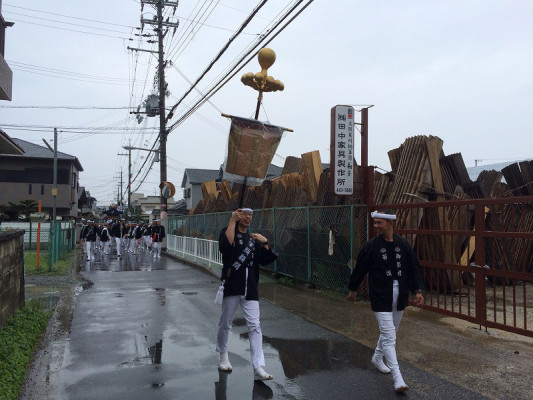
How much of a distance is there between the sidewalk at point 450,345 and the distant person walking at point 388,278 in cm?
79

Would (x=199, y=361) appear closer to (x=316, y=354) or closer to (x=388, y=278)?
(x=316, y=354)

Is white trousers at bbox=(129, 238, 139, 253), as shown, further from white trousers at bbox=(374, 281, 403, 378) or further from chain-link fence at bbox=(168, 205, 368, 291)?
white trousers at bbox=(374, 281, 403, 378)

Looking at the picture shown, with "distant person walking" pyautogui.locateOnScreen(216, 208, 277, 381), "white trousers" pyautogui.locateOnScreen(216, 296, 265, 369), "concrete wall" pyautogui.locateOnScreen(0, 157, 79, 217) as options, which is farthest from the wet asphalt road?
"concrete wall" pyautogui.locateOnScreen(0, 157, 79, 217)

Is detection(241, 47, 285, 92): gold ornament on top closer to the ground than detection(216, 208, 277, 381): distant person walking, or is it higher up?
higher up

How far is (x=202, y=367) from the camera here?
5105 mm

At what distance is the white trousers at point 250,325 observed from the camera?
475 centimetres

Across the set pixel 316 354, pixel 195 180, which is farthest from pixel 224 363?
pixel 195 180

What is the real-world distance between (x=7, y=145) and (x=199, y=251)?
6958mm

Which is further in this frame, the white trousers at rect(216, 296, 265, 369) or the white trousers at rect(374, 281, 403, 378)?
the white trousers at rect(216, 296, 265, 369)

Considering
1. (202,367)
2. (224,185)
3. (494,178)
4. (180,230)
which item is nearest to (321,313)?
(202,367)

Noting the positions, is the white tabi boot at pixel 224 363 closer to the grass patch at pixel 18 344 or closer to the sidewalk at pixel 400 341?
the sidewalk at pixel 400 341

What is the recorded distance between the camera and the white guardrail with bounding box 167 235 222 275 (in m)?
14.2

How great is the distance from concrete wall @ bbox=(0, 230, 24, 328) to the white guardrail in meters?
6.62

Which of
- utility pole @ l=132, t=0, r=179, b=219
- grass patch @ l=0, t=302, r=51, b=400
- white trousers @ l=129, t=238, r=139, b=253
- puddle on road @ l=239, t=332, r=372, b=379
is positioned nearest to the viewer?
grass patch @ l=0, t=302, r=51, b=400
